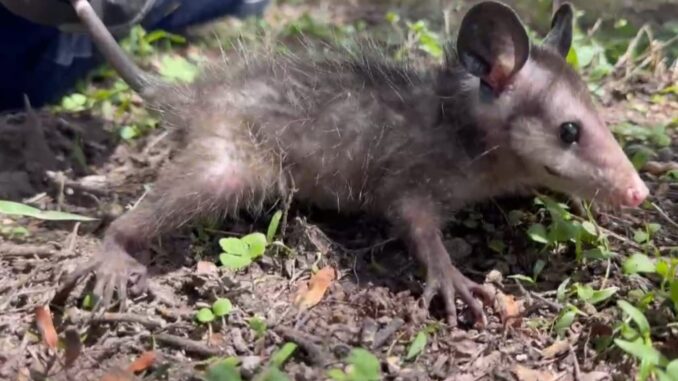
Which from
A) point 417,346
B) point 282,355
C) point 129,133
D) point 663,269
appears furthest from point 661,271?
point 129,133

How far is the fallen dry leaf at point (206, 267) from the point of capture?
3033 millimetres

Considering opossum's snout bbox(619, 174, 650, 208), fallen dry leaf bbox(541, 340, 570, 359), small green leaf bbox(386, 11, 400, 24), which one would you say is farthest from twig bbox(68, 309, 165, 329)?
small green leaf bbox(386, 11, 400, 24)

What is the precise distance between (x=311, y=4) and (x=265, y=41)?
6.92 ft

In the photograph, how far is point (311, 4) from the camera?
241 inches

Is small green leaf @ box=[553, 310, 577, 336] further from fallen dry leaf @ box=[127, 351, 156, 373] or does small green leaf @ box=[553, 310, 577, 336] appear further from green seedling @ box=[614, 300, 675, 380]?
fallen dry leaf @ box=[127, 351, 156, 373]

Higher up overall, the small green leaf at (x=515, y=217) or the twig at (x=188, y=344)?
the small green leaf at (x=515, y=217)

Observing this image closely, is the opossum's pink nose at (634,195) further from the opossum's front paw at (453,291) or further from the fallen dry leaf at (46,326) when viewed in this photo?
the fallen dry leaf at (46,326)

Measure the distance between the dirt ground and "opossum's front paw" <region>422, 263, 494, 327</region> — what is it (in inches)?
1.5

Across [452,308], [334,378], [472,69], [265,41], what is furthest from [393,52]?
[334,378]

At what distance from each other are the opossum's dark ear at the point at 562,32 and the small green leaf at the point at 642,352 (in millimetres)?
1266

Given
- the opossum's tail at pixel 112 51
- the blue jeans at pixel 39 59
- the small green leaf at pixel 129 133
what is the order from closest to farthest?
the opossum's tail at pixel 112 51
the small green leaf at pixel 129 133
the blue jeans at pixel 39 59

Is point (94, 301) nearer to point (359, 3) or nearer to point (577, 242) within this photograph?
point (577, 242)

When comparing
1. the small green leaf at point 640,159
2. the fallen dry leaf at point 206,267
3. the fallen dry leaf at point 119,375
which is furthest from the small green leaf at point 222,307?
the small green leaf at point 640,159

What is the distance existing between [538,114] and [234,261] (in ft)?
3.61
